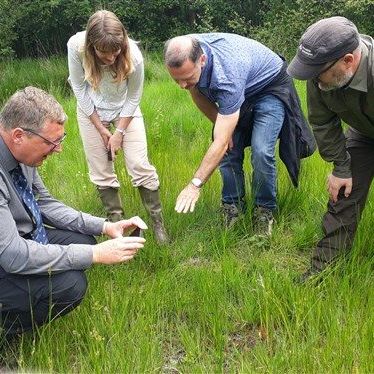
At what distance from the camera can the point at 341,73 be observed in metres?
2.52

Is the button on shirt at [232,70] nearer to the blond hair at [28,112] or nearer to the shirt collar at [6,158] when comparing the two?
the blond hair at [28,112]

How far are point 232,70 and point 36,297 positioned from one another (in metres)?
1.78

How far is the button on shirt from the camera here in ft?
10.5

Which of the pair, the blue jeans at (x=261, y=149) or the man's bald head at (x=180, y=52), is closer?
the man's bald head at (x=180, y=52)

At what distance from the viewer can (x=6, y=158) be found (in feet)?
8.19

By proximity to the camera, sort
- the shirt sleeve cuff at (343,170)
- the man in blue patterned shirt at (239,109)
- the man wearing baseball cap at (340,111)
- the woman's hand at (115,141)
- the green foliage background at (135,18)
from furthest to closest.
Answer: the green foliage background at (135,18)
the woman's hand at (115,141)
the man in blue patterned shirt at (239,109)
the shirt sleeve cuff at (343,170)
the man wearing baseball cap at (340,111)

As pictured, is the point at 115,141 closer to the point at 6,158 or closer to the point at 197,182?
the point at 197,182

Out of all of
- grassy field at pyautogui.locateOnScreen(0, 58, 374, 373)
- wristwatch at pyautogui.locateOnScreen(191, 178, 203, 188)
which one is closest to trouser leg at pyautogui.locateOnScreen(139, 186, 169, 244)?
grassy field at pyautogui.locateOnScreen(0, 58, 374, 373)

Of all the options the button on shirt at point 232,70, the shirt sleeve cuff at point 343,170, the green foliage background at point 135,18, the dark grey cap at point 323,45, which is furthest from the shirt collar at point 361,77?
the green foliage background at point 135,18

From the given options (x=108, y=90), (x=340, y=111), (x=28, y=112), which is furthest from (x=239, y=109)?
(x=28, y=112)

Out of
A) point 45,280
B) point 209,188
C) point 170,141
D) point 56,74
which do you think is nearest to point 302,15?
point 56,74

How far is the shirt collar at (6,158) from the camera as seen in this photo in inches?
97.4

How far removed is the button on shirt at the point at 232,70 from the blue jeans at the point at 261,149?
16cm

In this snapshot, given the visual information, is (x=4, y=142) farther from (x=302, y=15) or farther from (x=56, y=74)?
(x=302, y=15)
